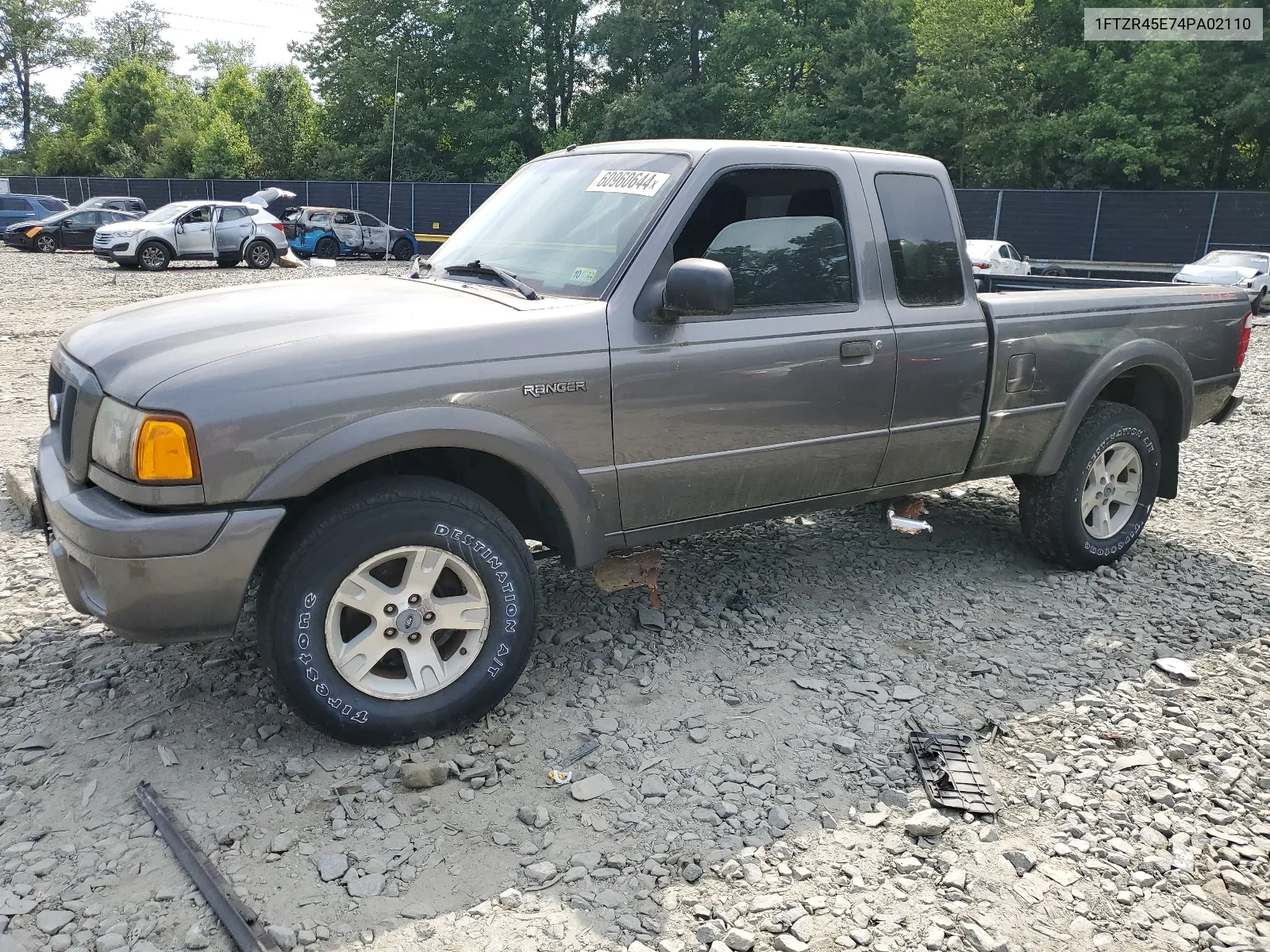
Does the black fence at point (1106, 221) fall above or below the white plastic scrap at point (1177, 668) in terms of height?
above

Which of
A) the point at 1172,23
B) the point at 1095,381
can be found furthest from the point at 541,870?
the point at 1172,23

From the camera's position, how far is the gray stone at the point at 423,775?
3.19m

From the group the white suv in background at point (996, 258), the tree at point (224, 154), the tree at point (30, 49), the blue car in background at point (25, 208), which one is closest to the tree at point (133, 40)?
the tree at point (30, 49)

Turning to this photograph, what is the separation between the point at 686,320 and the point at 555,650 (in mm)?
1438

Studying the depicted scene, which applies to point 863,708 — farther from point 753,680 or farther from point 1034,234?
point 1034,234

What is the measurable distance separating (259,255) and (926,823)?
75.7ft

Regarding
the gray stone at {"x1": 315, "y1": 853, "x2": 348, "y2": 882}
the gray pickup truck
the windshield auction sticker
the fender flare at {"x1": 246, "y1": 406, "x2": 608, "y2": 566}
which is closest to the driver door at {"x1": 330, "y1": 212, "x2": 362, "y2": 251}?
the gray pickup truck

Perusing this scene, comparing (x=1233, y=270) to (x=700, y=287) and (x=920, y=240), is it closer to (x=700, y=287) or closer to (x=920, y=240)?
(x=920, y=240)

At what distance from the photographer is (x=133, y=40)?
8400 centimetres

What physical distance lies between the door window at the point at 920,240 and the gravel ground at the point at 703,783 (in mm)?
1434

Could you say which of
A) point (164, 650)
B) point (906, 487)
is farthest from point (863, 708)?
point (164, 650)

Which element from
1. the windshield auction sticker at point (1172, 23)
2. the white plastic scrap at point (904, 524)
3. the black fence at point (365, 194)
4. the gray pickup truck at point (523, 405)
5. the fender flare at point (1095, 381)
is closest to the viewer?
the gray pickup truck at point (523, 405)

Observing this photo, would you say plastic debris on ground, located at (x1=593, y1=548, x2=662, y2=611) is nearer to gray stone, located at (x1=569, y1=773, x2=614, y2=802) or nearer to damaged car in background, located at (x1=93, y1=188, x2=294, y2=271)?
gray stone, located at (x1=569, y1=773, x2=614, y2=802)

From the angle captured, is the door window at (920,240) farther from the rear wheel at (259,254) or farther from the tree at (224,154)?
the tree at (224,154)
